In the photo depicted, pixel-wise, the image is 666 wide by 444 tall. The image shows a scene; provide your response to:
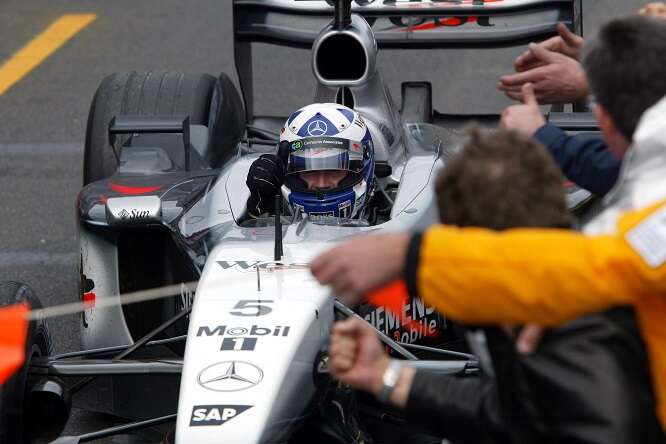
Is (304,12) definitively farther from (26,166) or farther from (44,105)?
(44,105)

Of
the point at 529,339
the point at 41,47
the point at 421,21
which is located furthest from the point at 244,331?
the point at 41,47

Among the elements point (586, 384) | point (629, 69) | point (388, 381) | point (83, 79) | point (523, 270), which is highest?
point (629, 69)

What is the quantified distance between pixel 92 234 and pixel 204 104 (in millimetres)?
1746

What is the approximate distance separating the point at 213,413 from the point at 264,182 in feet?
5.23

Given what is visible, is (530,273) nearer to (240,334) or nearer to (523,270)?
(523,270)

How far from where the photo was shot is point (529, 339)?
8.18ft

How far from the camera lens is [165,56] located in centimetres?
1114

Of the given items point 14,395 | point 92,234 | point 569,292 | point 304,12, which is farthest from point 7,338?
point 304,12

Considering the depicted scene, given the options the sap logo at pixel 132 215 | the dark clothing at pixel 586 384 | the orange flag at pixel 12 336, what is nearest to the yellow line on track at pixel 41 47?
the sap logo at pixel 132 215

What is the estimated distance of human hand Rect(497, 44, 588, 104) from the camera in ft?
11.7

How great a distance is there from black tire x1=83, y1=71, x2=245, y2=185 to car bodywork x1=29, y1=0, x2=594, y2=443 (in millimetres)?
147

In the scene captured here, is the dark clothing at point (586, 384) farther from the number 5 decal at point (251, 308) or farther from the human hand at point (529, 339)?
the number 5 decal at point (251, 308)

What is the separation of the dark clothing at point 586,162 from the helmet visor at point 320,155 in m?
1.98

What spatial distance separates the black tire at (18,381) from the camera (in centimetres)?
439
